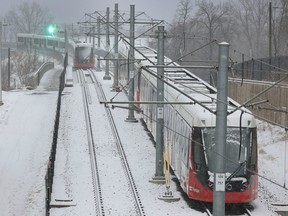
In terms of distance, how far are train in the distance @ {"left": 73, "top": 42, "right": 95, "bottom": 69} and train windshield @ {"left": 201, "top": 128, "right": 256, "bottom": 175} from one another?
5144 centimetres

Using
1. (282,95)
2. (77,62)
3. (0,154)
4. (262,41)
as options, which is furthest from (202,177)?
(262,41)

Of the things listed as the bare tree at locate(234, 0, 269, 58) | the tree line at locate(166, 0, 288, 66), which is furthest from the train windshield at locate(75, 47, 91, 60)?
the bare tree at locate(234, 0, 269, 58)

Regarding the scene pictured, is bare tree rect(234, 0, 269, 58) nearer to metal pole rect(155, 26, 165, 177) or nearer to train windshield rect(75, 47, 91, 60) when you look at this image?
train windshield rect(75, 47, 91, 60)

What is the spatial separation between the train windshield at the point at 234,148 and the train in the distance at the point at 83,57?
169 feet

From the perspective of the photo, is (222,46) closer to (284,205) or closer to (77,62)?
(284,205)

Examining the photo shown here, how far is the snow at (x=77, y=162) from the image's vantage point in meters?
19.0

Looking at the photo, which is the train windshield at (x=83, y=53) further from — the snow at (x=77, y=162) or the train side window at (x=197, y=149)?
the train side window at (x=197, y=149)

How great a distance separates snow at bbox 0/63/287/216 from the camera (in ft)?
62.3

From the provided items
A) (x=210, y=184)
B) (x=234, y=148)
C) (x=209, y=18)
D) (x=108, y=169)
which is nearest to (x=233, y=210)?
(x=210, y=184)

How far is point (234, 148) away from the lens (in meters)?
17.5

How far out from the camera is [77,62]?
68375mm

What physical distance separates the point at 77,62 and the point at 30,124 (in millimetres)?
35707

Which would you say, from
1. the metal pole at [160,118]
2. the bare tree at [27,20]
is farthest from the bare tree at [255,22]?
the bare tree at [27,20]

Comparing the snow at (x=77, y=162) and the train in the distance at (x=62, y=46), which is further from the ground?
the train in the distance at (x=62, y=46)
